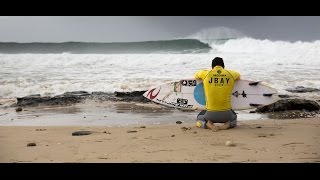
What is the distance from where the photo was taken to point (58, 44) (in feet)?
75.6

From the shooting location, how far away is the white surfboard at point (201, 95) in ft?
18.5

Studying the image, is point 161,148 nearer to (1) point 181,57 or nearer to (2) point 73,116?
(2) point 73,116

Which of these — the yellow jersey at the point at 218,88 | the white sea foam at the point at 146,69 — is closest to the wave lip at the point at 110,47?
the white sea foam at the point at 146,69

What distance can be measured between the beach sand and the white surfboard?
0.46 metres

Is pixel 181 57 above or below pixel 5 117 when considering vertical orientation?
above

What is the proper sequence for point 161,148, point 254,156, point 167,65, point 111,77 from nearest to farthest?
point 254,156 → point 161,148 → point 111,77 → point 167,65

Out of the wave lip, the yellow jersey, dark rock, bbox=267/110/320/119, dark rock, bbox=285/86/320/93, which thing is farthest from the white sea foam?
the yellow jersey

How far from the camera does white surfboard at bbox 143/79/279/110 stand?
222 inches

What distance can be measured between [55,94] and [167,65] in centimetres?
606

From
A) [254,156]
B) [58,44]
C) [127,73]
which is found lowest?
[254,156]

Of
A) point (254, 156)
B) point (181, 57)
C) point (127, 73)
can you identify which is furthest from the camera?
point (181, 57)

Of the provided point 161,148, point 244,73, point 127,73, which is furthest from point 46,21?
point 161,148

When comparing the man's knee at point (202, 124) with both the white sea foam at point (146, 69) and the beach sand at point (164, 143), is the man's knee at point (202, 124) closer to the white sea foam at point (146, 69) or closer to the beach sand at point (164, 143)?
the beach sand at point (164, 143)

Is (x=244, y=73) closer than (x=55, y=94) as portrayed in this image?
No
